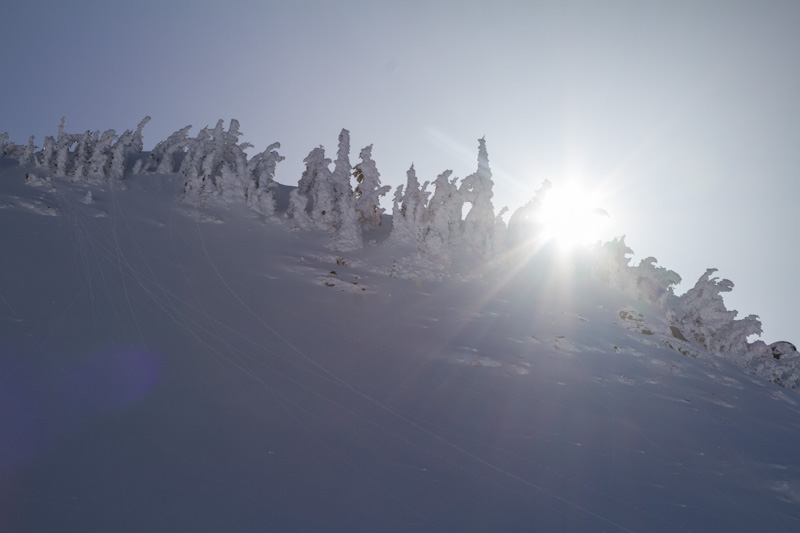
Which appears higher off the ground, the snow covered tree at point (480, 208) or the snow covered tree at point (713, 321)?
the snow covered tree at point (480, 208)

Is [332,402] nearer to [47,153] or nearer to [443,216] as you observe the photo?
[443,216]

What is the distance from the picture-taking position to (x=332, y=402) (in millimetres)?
12773

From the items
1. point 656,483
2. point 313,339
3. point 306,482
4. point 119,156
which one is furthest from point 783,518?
point 119,156

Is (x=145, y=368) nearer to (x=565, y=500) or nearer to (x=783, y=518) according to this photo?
(x=565, y=500)

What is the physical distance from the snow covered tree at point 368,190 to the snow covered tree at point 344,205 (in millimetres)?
896

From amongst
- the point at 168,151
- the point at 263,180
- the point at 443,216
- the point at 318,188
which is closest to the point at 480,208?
Result: the point at 443,216

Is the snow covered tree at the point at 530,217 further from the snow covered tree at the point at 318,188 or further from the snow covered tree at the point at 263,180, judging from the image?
the snow covered tree at the point at 263,180

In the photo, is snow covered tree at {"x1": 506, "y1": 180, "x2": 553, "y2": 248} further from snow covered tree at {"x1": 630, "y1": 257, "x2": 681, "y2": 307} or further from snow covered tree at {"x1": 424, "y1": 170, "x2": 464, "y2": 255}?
snow covered tree at {"x1": 630, "y1": 257, "x2": 681, "y2": 307}

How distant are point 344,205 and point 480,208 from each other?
401 inches

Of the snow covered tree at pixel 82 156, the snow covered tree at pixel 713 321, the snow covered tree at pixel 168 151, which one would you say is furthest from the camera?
the snow covered tree at pixel 168 151

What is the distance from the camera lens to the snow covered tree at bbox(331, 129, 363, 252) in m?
28.3

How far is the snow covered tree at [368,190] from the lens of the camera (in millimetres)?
33000

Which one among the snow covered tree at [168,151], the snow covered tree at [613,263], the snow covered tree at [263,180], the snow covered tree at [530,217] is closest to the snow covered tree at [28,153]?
the snow covered tree at [168,151]

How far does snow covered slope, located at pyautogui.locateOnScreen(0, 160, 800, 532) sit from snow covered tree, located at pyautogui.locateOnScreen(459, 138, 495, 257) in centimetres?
583
